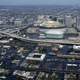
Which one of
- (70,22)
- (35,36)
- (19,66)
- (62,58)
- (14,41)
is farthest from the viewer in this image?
(70,22)

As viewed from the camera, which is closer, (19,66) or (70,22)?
(19,66)

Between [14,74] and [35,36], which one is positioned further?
[35,36]

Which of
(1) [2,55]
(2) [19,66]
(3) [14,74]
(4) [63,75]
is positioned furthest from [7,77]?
(1) [2,55]

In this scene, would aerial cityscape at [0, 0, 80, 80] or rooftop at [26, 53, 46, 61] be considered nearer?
aerial cityscape at [0, 0, 80, 80]

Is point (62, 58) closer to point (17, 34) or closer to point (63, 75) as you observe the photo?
point (63, 75)

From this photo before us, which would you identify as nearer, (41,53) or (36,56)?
(36,56)

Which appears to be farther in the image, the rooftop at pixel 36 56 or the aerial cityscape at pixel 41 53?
the rooftop at pixel 36 56

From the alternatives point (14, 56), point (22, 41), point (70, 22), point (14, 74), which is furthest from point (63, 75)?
point (70, 22)

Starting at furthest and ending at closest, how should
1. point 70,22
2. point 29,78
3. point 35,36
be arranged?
point 70,22 → point 35,36 → point 29,78

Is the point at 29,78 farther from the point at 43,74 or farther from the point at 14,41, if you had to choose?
the point at 14,41

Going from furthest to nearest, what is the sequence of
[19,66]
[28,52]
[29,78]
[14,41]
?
[14,41] → [28,52] → [19,66] → [29,78]
